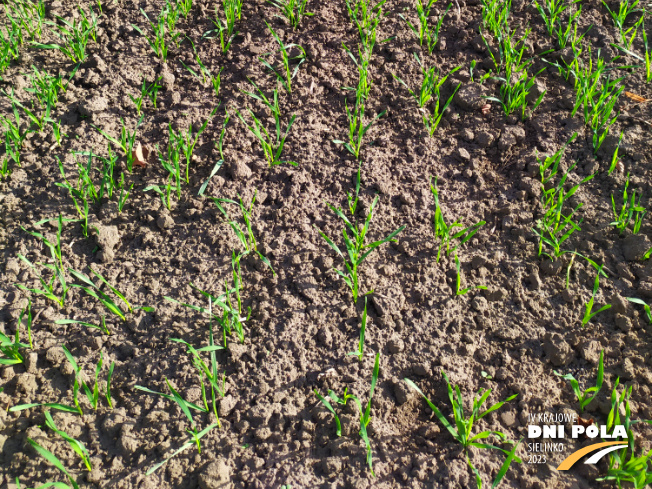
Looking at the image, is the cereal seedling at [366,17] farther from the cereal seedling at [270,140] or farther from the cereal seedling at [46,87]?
the cereal seedling at [46,87]

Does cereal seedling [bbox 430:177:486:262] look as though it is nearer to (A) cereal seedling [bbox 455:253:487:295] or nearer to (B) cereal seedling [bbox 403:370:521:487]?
(A) cereal seedling [bbox 455:253:487:295]

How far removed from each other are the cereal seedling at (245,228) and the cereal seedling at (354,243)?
12.1 inches

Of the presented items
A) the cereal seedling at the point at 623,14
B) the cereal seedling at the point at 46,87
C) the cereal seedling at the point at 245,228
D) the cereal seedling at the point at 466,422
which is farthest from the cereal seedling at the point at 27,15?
the cereal seedling at the point at 623,14

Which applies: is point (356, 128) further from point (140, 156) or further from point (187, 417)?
point (187, 417)

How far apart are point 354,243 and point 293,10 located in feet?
5.61

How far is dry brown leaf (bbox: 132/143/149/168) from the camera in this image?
246 cm

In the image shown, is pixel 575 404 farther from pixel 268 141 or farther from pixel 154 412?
pixel 268 141

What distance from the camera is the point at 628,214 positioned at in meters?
2.27

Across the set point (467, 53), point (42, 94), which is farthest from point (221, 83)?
point (467, 53)

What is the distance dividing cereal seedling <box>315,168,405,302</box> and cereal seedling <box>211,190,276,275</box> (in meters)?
0.31

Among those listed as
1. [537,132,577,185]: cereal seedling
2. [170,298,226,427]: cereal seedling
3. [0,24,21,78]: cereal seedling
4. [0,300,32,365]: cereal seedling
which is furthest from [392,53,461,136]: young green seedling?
[0,24,21,78]: cereal seedling

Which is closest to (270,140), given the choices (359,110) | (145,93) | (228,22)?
(359,110)

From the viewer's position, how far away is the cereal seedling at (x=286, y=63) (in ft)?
8.86

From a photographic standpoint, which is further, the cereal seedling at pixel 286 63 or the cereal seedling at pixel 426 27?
the cereal seedling at pixel 426 27
